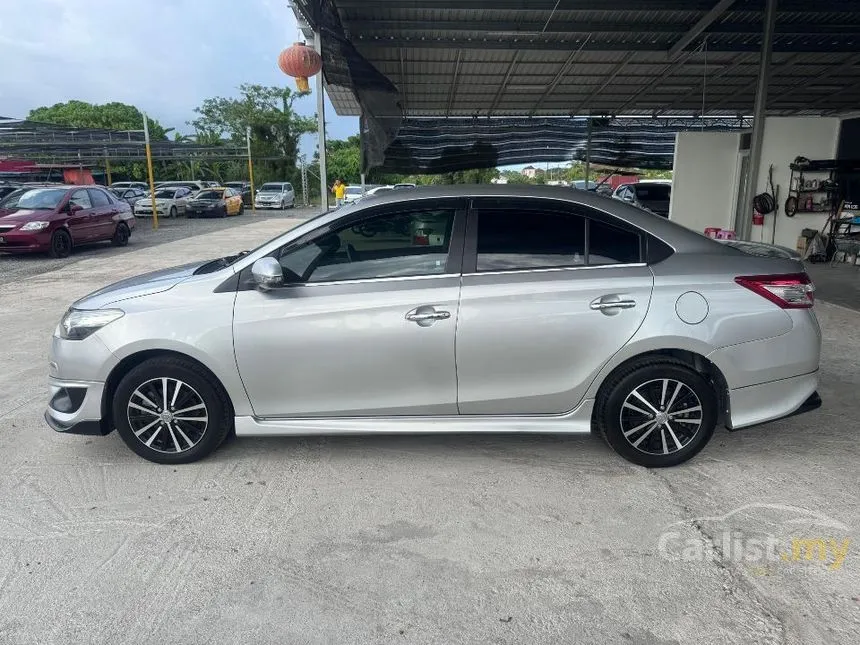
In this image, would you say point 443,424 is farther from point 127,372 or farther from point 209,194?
point 209,194

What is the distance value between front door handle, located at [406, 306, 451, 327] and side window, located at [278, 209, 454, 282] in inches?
9.9

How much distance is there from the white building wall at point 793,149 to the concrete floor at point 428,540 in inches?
359

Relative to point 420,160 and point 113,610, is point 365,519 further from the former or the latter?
point 420,160

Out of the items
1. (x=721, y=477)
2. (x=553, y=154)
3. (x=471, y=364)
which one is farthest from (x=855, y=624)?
(x=553, y=154)

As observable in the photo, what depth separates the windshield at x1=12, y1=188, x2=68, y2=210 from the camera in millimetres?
13516

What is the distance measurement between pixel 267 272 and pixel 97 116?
202ft

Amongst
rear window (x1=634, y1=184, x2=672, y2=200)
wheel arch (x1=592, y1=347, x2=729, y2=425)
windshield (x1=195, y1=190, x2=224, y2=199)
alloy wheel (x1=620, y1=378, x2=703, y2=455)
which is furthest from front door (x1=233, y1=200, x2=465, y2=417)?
windshield (x1=195, y1=190, x2=224, y2=199)

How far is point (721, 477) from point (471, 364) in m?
1.61

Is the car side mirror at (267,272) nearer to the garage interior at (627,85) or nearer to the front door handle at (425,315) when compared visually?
the front door handle at (425,315)

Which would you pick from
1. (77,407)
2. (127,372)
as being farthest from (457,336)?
(77,407)

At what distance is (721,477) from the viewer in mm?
3512

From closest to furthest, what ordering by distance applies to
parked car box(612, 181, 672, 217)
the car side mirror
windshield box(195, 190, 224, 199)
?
the car side mirror, parked car box(612, 181, 672, 217), windshield box(195, 190, 224, 199)

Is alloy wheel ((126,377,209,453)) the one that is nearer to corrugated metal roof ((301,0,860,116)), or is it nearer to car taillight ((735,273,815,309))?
car taillight ((735,273,815,309))

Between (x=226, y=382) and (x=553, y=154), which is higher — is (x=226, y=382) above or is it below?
below
